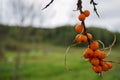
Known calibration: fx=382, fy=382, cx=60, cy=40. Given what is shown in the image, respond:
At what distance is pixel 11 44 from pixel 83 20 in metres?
49.8

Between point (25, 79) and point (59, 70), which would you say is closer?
point (25, 79)

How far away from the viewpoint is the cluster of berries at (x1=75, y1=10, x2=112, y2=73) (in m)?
1.85

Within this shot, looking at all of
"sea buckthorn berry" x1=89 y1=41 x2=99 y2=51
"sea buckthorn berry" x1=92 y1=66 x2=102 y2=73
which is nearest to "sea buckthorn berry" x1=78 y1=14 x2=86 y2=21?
"sea buckthorn berry" x1=89 y1=41 x2=99 y2=51

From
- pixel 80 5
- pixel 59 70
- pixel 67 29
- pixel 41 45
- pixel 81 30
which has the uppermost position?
pixel 80 5

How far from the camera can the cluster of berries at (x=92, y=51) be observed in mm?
1853

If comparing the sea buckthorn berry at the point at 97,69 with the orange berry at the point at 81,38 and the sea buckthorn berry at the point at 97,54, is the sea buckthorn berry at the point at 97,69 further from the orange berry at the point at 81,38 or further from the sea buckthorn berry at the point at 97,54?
the orange berry at the point at 81,38

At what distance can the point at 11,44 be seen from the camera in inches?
2015

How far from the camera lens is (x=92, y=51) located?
1.93 m

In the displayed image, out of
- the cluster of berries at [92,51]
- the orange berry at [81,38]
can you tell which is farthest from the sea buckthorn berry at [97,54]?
the orange berry at [81,38]

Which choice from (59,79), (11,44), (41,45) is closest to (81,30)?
(59,79)

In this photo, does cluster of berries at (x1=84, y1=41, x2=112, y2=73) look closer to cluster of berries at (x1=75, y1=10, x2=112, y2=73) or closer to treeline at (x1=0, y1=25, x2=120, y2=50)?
cluster of berries at (x1=75, y1=10, x2=112, y2=73)

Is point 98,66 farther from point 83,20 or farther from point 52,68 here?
point 52,68

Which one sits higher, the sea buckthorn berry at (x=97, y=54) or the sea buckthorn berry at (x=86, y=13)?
the sea buckthorn berry at (x=86, y=13)

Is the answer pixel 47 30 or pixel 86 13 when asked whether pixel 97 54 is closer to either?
pixel 86 13
